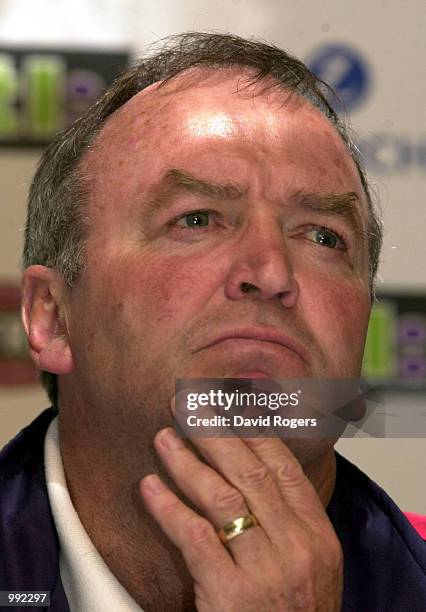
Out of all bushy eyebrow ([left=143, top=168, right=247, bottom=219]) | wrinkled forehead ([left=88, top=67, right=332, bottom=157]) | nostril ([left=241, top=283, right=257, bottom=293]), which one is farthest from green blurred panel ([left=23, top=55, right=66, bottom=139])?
nostril ([left=241, top=283, right=257, bottom=293])

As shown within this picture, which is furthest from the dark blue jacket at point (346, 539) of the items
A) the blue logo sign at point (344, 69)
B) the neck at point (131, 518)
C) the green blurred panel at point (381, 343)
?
the blue logo sign at point (344, 69)

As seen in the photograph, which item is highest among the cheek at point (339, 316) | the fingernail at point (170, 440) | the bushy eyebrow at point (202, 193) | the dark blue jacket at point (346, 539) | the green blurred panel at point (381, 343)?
the bushy eyebrow at point (202, 193)

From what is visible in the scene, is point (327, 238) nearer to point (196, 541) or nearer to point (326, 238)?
point (326, 238)

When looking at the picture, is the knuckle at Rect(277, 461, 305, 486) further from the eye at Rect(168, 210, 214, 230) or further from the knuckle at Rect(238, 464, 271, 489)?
the eye at Rect(168, 210, 214, 230)

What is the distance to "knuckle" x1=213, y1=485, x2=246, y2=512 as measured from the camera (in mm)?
744

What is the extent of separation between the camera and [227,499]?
0.75 meters

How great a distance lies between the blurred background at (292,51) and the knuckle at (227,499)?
2.32ft

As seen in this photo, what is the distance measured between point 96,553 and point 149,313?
24cm

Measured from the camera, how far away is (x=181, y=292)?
0.86 metres

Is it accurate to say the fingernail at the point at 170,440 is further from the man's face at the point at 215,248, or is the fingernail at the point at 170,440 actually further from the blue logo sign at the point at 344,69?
the blue logo sign at the point at 344,69

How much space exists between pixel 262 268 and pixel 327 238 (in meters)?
0.15

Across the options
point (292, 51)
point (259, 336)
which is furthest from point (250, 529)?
point (292, 51)

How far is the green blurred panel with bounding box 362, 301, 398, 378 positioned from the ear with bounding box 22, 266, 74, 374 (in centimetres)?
58

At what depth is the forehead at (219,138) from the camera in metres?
0.90
